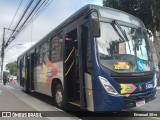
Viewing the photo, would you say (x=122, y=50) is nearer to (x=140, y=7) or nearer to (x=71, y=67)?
(x=71, y=67)

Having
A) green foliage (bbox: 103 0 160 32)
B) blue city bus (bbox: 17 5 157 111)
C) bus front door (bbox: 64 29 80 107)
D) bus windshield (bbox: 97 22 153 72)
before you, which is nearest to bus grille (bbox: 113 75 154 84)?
blue city bus (bbox: 17 5 157 111)

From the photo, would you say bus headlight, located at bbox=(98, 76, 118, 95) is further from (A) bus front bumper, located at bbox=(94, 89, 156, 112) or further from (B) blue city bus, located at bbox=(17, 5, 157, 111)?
(A) bus front bumper, located at bbox=(94, 89, 156, 112)

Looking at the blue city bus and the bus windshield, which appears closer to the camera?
the blue city bus

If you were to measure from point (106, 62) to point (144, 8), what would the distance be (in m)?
16.1

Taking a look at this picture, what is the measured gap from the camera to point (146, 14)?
22.8 meters

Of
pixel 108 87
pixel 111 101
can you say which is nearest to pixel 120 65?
pixel 108 87

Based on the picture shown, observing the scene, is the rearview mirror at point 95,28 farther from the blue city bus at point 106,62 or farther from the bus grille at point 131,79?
the bus grille at point 131,79

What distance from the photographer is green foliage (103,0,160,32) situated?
21500 mm

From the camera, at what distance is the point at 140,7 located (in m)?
22.3

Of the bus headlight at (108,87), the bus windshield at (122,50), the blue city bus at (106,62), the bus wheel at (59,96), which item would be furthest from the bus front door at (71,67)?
the bus headlight at (108,87)

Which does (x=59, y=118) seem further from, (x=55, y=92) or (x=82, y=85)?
(x=55, y=92)

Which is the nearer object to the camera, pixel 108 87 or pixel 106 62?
pixel 108 87

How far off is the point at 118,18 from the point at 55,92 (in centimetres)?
399

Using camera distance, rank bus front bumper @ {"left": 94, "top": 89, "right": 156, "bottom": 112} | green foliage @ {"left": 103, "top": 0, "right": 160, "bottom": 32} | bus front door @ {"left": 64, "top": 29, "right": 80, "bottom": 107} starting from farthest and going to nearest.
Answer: green foliage @ {"left": 103, "top": 0, "right": 160, "bottom": 32}, bus front door @ {"left": 64, "top": 29, "right": 80, "bottom": 107}, bus front bumper @ {"left": 94, "top": 89, "right": 156, "bottom": 112}
